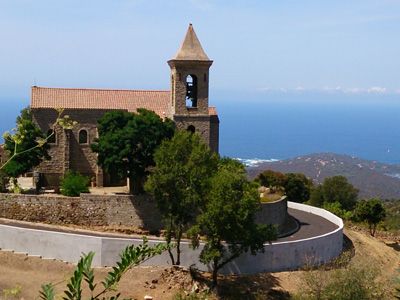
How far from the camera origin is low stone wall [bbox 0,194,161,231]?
35.2 m

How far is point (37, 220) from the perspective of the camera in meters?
35.3

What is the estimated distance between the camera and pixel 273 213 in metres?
37.2

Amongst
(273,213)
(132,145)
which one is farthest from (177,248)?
(273,213)

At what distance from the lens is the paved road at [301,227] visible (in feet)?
113

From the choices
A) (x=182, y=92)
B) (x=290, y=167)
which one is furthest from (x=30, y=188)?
(x=290, y=167)

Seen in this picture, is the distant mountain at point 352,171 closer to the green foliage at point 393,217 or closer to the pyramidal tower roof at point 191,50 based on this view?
the green foliage at point 393,217

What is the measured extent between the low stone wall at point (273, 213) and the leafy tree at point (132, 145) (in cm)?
678

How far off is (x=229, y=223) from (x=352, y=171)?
421 ft

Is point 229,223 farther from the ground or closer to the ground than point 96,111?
closer to the ground

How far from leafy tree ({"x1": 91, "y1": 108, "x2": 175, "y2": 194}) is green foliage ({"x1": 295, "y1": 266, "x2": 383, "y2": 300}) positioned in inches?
414

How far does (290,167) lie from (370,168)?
25.9 m

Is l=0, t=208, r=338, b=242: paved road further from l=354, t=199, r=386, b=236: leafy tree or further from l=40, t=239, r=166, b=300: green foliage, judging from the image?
l=40, t=239, r=166, b=300: green foliage

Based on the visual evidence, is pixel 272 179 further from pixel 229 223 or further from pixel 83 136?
pixel 229 223

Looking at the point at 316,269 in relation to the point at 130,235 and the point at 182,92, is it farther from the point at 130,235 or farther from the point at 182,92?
the point at 182,92
